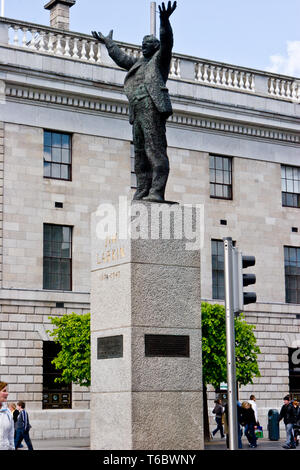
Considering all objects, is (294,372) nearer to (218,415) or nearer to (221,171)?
(218,415)

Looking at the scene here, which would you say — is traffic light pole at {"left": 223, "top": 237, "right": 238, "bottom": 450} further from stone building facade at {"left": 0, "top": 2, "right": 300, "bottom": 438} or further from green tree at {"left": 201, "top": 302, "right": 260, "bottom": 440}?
stone building facade at {"left": 0, "top": 2, "right": 300, "bottom": 438}

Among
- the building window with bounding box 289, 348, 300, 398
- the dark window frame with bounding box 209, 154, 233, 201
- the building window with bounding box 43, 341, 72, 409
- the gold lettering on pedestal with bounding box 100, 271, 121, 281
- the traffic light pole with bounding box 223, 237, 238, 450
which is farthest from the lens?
the building window with bounding box 289, 348, 300, 398

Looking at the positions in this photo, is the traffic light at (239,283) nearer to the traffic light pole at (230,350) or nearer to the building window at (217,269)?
the traffic light pole at (230,350)

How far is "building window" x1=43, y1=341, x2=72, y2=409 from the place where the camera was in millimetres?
34406

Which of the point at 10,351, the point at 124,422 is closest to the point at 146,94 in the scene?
the point at 124,422

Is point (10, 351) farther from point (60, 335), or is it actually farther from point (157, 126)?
point (157, 126)

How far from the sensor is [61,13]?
133ft

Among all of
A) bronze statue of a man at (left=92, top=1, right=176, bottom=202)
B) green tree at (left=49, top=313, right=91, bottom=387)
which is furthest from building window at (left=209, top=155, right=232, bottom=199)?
bronze statue of a man at (left=92, top=1, right=176, bottom=202)

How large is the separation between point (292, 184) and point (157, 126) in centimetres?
2693

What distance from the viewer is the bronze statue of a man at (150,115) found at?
16031 millimetres

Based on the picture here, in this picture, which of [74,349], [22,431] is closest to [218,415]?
[74,349]

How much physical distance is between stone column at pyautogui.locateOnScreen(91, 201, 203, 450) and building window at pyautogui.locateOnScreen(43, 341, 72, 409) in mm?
18991
